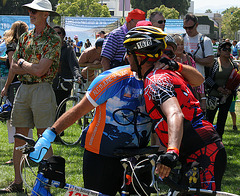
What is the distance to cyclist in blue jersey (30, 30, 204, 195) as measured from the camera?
10.5ft

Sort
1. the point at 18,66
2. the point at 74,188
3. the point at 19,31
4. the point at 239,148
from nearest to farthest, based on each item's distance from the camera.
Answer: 1. the point at 74,188
2. the point at 18,66
3. the point at 19,31
4. the point at 239,148

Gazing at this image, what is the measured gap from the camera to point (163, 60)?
3076 mm

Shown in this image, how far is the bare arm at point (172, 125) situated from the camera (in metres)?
2.41

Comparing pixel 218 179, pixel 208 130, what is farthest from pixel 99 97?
pixel 218 179

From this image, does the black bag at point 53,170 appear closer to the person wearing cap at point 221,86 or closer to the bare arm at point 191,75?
the bare arm at point 191,75

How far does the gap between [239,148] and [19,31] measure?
15.0ft

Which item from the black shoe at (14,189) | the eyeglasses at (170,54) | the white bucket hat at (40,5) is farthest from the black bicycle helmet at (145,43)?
the black shoe at (14,189)

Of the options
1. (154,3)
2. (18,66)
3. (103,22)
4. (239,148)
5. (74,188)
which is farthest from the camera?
(154,3)

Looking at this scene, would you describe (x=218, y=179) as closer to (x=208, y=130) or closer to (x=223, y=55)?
(x=208, y=130)

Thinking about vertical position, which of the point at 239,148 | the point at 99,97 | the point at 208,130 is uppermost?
the point at 99,97

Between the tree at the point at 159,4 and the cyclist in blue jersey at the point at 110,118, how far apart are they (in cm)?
7791

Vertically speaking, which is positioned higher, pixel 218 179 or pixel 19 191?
pixel 218 179

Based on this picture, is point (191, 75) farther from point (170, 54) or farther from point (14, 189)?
point (14, 189)

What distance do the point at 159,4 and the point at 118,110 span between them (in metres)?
80.0
